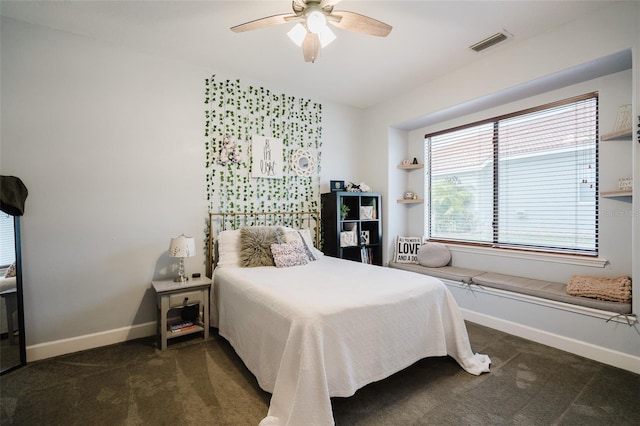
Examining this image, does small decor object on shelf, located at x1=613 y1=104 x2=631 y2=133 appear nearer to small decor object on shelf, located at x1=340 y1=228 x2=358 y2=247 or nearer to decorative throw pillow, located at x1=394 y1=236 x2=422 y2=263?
decorative throw pillow, located at x1=394 y1=236 x2=422 y2=263

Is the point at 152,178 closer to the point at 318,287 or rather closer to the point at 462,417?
the point at 318,287

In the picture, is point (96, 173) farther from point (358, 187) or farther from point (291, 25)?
point (358, 187)

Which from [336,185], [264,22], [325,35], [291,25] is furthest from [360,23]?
[336,185]

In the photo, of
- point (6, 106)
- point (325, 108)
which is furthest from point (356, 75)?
point (6, 106)

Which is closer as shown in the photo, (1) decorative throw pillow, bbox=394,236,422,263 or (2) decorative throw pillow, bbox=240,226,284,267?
(2) decorative throw pillow, bbox=240,226,284,267

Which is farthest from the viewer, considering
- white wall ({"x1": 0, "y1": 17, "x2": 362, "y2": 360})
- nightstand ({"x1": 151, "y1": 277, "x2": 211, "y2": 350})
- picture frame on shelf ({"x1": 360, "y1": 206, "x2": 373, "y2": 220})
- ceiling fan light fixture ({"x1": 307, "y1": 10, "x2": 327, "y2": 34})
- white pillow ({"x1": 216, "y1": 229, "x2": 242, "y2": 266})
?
picture frame on shelf ({"x1": 360, "y1": 206, "x2": 373, "y2": 220})

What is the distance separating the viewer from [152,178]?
2.94 metres

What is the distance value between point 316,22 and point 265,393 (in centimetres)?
246

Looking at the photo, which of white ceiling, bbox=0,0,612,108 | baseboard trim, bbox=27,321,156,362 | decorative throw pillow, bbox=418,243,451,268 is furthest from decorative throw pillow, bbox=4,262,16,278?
decorative throw pillow, bbox=418,243,451,268

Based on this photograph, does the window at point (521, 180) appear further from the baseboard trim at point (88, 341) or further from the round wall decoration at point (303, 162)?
the baseboard trim at point (88, 341)

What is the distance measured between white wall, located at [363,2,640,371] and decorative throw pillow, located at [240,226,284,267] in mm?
2173

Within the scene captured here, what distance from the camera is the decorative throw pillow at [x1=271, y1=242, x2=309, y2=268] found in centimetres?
289

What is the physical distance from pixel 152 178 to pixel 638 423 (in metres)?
3.95

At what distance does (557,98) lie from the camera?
2971 mm
